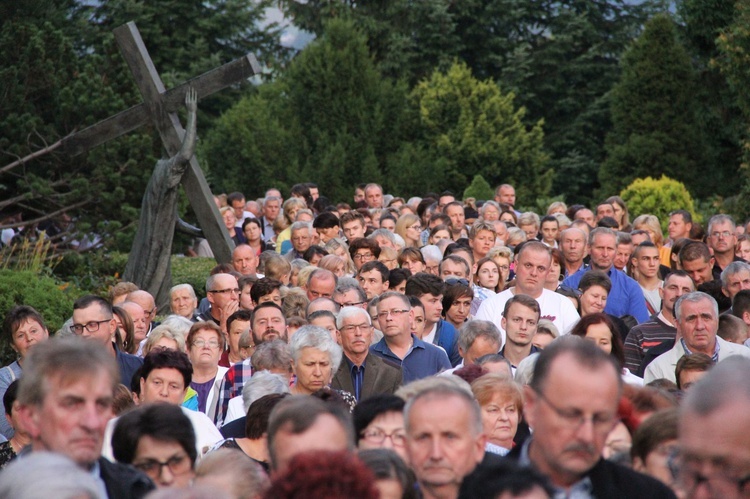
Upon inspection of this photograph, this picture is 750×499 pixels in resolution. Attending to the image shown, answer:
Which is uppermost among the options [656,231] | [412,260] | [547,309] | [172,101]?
[172,101]

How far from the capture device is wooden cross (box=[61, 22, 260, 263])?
14.5 m

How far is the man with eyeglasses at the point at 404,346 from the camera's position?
895 cm

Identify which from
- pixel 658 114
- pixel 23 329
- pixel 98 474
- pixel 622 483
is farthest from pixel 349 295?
pixel 658 114

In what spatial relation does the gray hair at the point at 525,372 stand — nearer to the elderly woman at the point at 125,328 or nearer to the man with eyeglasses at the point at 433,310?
the man with eyeglasses at the point at 433,310

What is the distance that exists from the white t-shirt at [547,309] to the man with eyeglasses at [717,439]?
663 cm

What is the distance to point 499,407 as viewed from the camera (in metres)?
6.45

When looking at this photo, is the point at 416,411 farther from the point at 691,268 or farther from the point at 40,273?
the point at 40,273

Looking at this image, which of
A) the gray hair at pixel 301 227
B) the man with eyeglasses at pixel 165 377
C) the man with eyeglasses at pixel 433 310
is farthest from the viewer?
the gray hair at pixel 301 227

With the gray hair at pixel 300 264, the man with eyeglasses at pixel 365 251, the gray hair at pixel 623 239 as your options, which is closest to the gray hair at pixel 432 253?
the man with eyeglasses at pixel 365 251

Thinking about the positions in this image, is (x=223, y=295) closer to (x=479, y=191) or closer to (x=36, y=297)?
(x=36, y=297)

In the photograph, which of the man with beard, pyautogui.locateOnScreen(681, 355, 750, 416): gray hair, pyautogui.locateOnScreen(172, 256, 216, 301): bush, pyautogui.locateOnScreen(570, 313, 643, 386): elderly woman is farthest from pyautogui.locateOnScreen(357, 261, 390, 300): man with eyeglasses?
pyautogui.locateOnScreen(681, 355, 750, 416): gray hair

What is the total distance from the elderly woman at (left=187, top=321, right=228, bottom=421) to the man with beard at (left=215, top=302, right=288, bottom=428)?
0.20 metres

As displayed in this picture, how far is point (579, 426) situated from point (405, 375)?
5.15m

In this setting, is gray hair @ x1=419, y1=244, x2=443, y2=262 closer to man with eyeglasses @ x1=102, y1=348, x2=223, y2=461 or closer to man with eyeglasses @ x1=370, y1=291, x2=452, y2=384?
man with eyeglasses @ x1=370, y1=291, x2=452, y2=384
